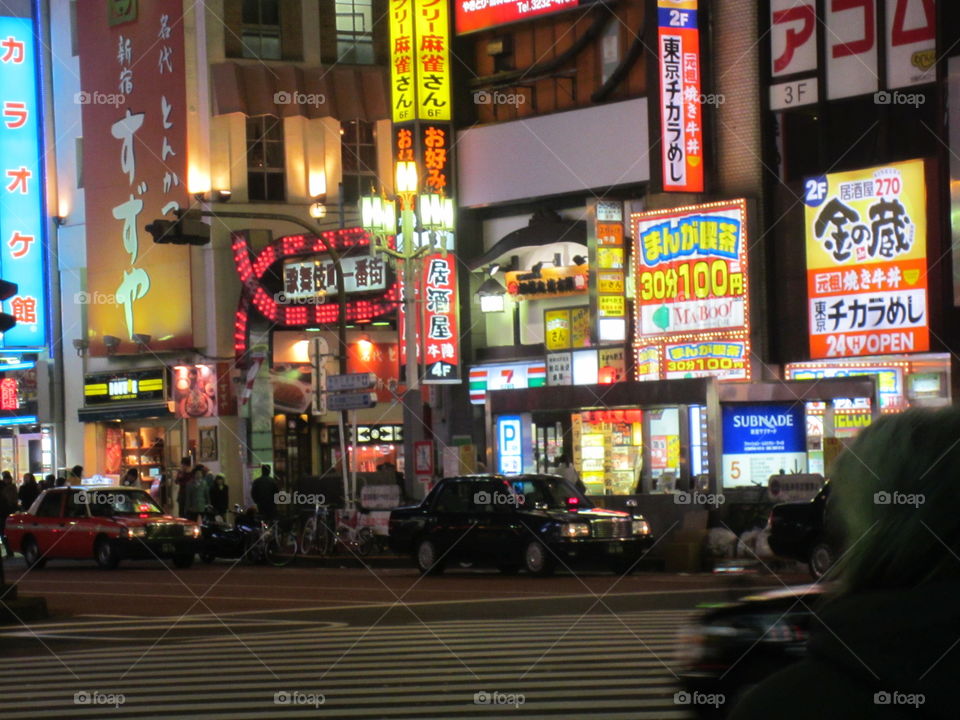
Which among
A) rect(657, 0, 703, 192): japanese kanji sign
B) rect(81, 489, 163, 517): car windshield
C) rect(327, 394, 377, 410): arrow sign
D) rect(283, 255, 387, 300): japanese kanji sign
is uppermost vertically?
rect(657, 0, 703, 192): japanese kanji sign

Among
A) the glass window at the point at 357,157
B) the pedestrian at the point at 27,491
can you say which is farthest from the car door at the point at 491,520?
the glass window at the point at 357,157

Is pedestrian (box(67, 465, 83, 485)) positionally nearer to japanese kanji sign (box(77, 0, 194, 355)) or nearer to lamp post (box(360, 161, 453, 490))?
japanese kanji sign (box(77, 0, 194, 355))

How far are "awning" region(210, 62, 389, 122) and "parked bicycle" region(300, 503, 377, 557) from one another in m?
18.3

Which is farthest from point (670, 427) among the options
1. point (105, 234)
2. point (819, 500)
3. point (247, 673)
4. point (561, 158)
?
point (105, 234)

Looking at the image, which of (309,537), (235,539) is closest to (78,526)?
(235,539)

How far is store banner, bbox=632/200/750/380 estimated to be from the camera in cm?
3381

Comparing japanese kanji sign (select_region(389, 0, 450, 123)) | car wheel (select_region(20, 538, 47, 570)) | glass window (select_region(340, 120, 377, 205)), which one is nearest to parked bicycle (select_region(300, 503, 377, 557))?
car wheel (select_region(20, 538, 47, 570))

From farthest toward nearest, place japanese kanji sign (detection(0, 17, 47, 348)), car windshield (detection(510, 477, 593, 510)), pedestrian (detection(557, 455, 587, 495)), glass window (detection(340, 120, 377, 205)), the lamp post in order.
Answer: glass window (detection(340, 120, 377, 205)), japanese kanji sign (detection(0, 17, 47, 348)), the lamp post, pedestrian (detection(557, 455, 587, 495)), car windshield (detection(510, 477, 593, 510))

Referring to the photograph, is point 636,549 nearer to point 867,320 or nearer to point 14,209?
point 867,320

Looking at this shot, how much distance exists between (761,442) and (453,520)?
6.34 meters

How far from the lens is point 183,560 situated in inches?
1271

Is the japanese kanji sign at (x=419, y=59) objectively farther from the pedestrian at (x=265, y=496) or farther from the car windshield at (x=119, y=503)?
the car windshield at (x=119, y=503)

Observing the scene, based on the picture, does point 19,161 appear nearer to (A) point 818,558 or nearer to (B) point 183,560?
(B) point 183,560

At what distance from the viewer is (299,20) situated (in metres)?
48.5
